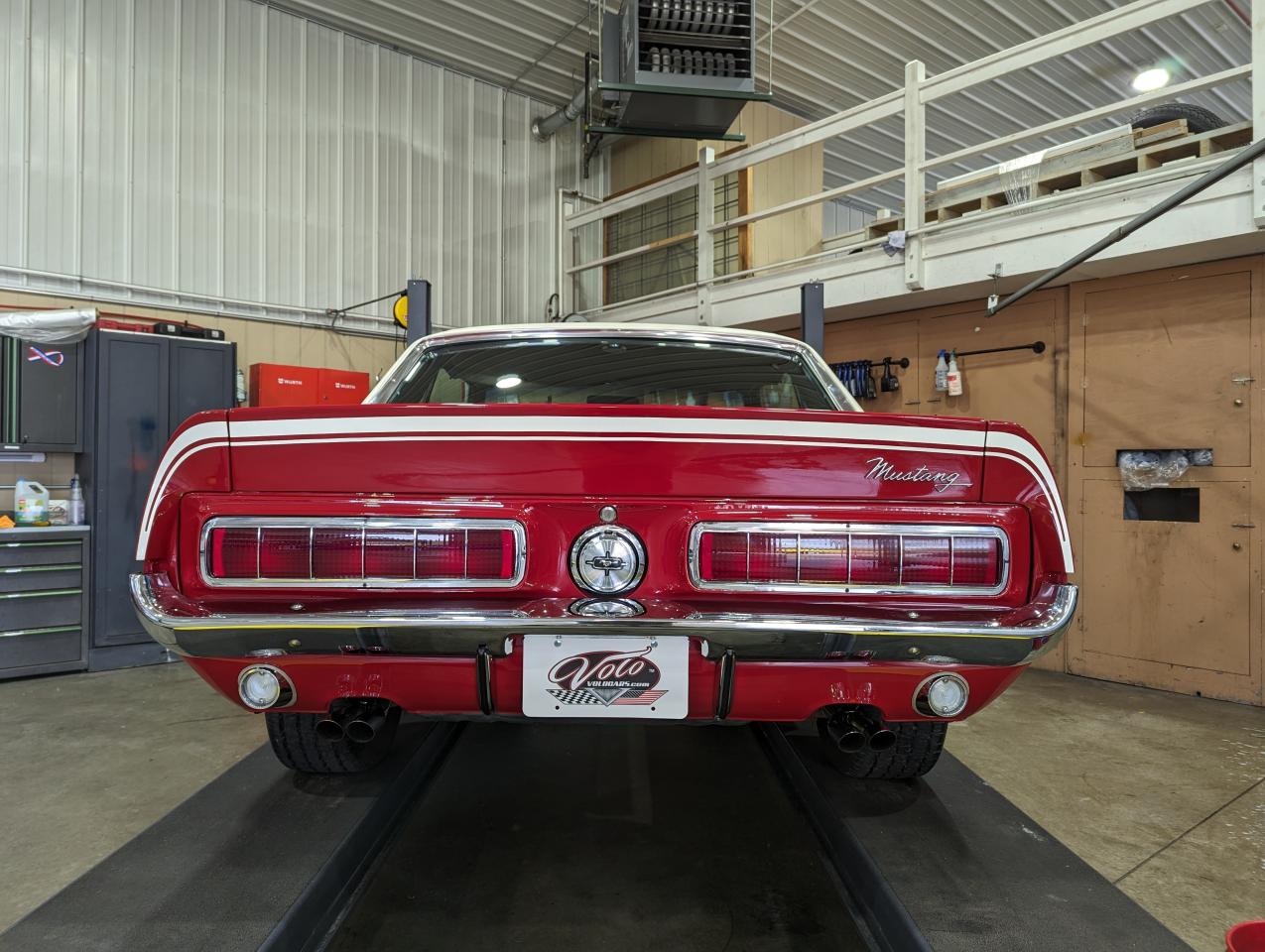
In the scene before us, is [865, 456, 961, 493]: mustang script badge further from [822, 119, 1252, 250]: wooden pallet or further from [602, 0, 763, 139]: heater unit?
[602, 0, 763, 139]: heater unit

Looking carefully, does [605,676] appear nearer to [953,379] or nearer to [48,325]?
[953,379]

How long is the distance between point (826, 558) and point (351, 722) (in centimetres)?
116

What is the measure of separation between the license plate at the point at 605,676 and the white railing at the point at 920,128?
11.2 feet

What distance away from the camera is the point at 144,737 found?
2.89 metres

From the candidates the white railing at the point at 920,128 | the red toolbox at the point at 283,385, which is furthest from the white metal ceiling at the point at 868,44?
the red toolbox at the point at 283,385

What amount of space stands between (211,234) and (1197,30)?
26.6 feet

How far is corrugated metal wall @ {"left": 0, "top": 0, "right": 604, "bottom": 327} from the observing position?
4449 millimetres

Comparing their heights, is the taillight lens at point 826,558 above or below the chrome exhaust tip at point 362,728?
above

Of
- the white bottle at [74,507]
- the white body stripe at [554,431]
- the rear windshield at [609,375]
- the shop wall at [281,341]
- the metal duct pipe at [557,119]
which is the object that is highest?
the metal duct pipe at [557,119]

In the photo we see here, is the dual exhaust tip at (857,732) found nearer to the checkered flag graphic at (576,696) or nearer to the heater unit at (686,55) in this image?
the checkered flag graphic at (576,696)

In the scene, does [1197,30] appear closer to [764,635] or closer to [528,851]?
[764,635]

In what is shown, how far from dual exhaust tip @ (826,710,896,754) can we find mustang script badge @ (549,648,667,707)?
1.94ft

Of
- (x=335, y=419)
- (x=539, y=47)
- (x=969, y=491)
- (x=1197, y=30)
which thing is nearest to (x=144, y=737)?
(x=335, y=419)

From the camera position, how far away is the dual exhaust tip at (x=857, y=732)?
1.64 m
